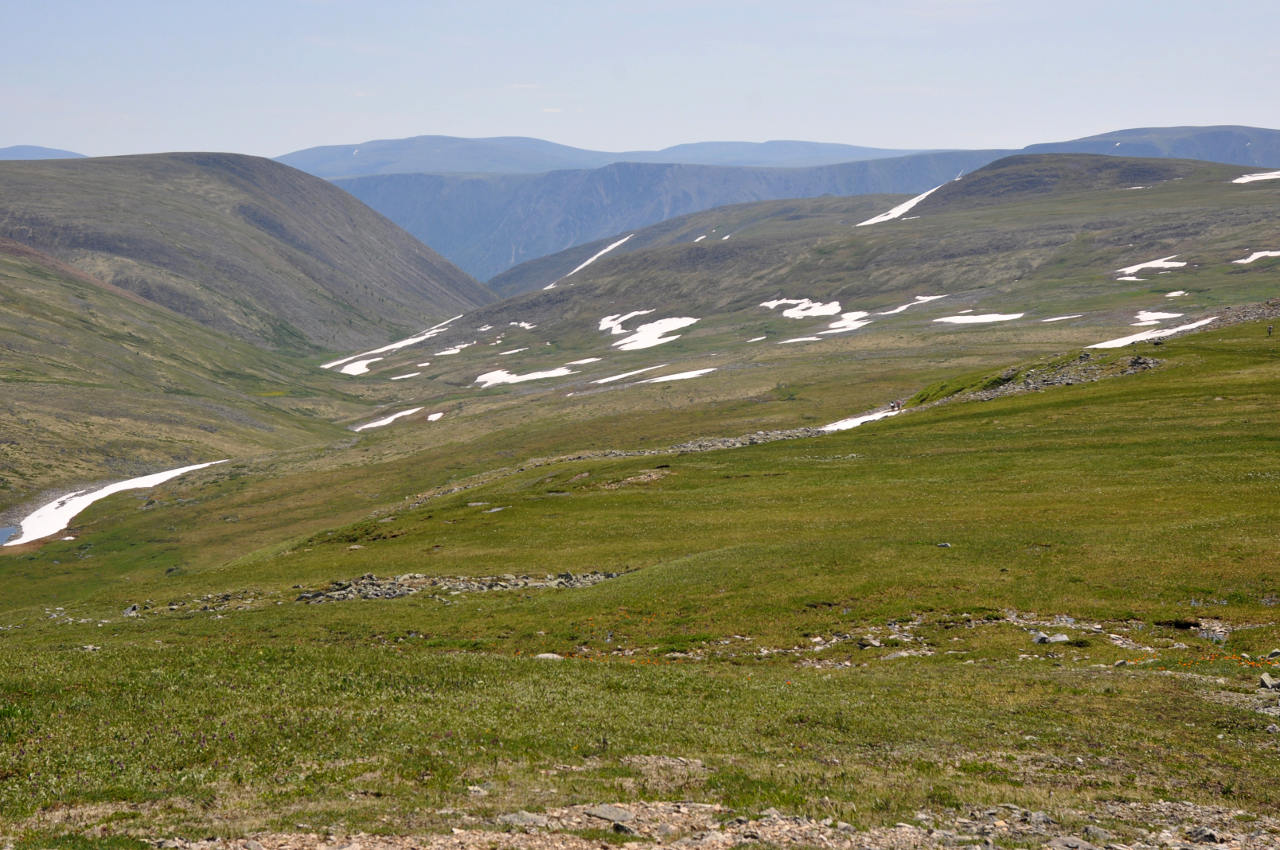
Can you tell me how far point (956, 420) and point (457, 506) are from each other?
162ft

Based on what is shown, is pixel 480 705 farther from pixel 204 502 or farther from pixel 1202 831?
pixel 204 502

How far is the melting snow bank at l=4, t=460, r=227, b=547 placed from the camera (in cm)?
10012

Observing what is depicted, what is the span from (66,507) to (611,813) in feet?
400

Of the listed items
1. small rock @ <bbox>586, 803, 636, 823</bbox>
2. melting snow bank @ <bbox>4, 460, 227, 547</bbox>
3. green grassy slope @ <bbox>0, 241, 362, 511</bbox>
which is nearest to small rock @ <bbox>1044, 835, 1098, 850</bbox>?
small rock @ <bbox>586, 803, 636, 823</bbox>

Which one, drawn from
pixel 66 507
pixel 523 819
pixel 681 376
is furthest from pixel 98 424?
pixel 523 819

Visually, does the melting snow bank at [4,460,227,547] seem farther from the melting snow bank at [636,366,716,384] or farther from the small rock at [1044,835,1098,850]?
the small rock at [1044,835,1098,850]

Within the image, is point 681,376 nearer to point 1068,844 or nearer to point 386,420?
point 386,420

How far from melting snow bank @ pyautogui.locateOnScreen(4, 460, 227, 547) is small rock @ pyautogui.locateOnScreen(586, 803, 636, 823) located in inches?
4105

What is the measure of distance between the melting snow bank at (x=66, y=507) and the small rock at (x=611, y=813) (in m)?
104

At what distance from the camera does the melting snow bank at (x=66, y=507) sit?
3942 inches

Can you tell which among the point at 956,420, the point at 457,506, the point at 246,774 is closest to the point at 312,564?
the point at 457,506

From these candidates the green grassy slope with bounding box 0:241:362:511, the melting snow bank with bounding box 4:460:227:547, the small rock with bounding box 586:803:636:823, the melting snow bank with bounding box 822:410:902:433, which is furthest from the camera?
the green grassy slope with bounding box 0:241:362:511

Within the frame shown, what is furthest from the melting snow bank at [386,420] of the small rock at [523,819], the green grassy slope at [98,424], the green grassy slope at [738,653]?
the small rock at [523,819]

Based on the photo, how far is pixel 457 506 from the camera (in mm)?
74500
